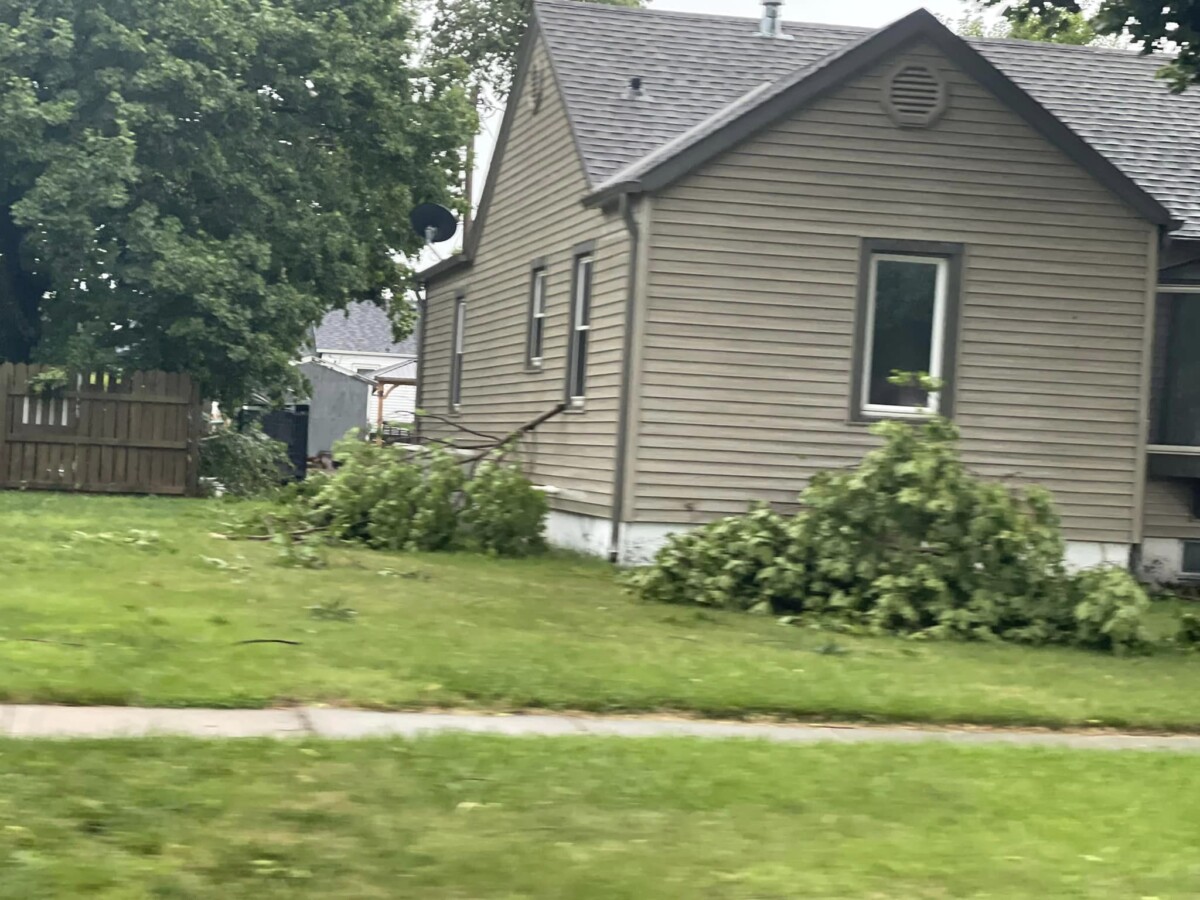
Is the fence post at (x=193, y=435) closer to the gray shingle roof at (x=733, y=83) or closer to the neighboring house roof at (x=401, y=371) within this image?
the gray shingle roof at (x=733, y=83)

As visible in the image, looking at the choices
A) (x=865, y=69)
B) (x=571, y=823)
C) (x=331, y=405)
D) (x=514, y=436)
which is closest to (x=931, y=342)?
(x=865, y=69)

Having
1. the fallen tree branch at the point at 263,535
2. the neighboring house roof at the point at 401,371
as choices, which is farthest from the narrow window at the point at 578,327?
the neighboring house roof at the point at 401,371

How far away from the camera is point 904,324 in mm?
15953

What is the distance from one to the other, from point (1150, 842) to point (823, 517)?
23.8 feet

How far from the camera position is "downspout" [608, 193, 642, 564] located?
15.4 metres

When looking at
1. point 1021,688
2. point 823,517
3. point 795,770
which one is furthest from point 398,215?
point 795,770

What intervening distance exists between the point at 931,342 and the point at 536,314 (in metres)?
5.30

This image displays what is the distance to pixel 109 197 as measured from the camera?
2194 centimetres

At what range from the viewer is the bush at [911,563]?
39.7 ft

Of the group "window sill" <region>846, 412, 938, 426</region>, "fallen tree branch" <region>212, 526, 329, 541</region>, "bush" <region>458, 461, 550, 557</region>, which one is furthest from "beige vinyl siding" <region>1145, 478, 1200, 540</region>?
"fallen tree branch" <region>212, 526, 329, 541</region>

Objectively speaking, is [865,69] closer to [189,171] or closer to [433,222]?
[189,171]

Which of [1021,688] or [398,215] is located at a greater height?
[398,215]

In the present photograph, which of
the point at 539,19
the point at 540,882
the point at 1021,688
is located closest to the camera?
the point at 540,882

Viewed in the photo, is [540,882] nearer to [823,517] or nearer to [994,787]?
[994,787]
